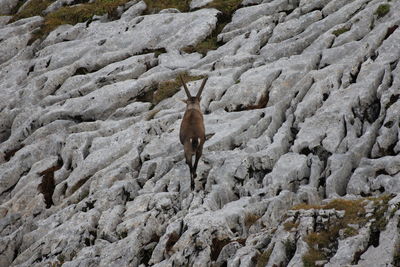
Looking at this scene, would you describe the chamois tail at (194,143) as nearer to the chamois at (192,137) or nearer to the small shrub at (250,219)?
the chamois at (192,137)

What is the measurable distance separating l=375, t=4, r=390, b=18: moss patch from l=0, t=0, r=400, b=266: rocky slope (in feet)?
0.28

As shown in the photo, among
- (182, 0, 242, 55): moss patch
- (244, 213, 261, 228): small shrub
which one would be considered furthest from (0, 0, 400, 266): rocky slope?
(182, 0, 242, 55): moss patch

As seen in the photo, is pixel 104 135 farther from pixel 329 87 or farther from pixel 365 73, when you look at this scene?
→ pixel 365 73

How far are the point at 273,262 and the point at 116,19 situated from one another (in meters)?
48.2

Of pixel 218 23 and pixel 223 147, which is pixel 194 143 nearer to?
pixel 223 147

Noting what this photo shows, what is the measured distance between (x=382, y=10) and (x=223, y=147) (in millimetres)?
18496

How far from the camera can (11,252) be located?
3086 cm

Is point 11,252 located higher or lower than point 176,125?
lower

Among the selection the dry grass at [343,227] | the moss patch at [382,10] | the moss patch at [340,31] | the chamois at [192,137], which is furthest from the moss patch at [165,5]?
the dry grass at [343,227]

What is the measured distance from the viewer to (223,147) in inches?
1249

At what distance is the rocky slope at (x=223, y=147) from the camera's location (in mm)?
21984

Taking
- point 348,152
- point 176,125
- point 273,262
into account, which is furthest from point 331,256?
point 176,125

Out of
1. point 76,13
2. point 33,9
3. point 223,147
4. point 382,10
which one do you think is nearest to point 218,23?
point 382,10

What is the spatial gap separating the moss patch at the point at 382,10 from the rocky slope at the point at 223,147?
3.3 inches
